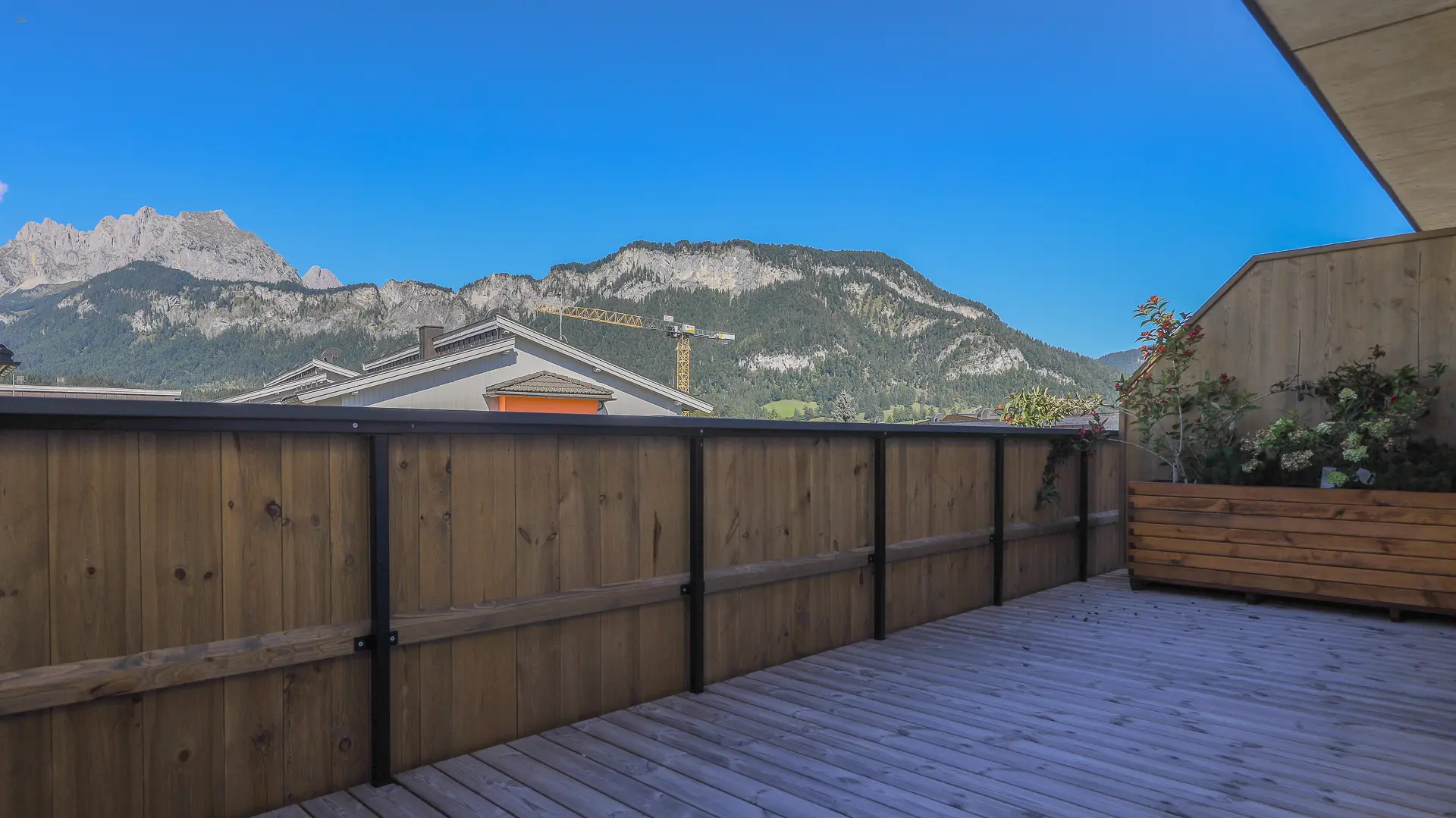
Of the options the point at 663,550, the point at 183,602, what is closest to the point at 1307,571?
the point at 663,550

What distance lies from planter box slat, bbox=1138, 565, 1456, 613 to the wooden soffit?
2973 millimetres

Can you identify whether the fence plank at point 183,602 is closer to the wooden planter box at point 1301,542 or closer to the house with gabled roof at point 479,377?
the wooden planter box at point 1301,542

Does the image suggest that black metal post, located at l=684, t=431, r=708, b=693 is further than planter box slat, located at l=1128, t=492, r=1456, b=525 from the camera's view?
No

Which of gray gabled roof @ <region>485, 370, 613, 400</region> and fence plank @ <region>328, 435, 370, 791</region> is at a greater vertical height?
gray gabled roof @ <region>485, 370, 613, 400</region>

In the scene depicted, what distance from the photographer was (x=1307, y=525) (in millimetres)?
4965

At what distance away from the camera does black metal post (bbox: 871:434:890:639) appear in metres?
4.18

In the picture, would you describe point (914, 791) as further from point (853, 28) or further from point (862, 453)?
point (853, 28)

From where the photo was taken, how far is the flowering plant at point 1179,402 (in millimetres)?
5730

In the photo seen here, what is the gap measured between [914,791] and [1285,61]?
4.93 meters

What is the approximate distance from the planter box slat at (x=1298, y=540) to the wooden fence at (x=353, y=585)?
2.80 metres

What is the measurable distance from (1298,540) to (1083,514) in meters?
1.29

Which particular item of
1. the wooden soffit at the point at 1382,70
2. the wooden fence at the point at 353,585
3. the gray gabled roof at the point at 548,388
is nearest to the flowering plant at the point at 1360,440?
the wooden soffit at the point at 1382,70

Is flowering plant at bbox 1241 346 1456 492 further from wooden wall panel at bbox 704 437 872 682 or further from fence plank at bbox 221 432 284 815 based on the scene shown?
fence plank at bbox 221 432 284 815

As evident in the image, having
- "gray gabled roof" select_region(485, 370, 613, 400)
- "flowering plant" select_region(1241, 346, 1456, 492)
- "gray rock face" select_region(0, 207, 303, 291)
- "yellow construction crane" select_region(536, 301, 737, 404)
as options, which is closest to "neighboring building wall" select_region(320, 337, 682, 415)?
"gray gabled roof" select_region(485, 370, 613, 400)
